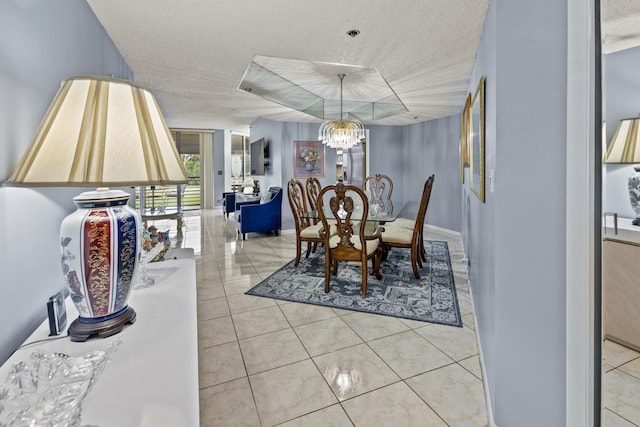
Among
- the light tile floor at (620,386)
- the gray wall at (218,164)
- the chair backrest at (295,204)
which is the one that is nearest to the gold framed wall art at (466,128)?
the chair backrest at (295,204)

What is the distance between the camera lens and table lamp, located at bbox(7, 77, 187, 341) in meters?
0.76

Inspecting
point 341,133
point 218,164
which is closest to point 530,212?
point 341,133

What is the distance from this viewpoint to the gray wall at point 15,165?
0.90m

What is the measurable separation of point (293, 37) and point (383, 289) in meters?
2.41

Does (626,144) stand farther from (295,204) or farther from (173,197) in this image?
(173,197)

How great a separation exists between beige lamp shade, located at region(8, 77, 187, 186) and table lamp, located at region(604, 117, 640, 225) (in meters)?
1.12

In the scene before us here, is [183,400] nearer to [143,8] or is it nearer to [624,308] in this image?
[624,308]

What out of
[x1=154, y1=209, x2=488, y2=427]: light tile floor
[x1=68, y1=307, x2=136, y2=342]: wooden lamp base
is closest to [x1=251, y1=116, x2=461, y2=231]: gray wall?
[x1=154, y1=209, x2=488, y2=427]: light tile floor

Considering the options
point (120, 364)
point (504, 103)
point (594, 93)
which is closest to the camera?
point (120, 364)

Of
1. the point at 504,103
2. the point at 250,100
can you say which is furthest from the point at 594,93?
the point at 250,100

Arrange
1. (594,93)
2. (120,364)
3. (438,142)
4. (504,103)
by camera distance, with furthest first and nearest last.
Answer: (438,142) < (504,103) < (594,93) < (120,364)

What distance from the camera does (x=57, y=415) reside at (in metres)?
0.51

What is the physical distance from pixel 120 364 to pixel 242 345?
1.46 m

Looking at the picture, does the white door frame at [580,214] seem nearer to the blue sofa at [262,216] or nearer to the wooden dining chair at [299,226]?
the wooden dining chair at [299,226]
